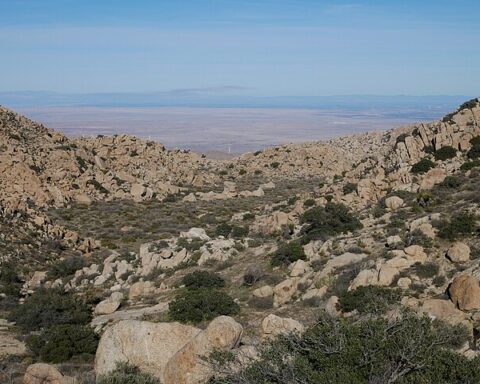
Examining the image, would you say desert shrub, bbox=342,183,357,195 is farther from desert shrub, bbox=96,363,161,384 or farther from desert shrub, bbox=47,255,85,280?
desert shrub, bbox=96,363,161,384

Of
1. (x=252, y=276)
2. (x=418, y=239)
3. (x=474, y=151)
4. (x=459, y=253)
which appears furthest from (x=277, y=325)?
(x=474, y=151)

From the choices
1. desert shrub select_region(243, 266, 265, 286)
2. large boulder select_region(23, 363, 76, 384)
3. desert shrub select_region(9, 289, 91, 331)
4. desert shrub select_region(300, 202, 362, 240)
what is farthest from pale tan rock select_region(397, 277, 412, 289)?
desert shrub select_region(9, 289, 91, 331)

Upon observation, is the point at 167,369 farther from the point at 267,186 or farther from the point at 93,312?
the point at 267,186

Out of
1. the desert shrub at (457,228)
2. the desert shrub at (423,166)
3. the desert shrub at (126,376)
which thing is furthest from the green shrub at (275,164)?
the desert shrub at (126,376)

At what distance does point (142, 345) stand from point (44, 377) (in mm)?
2230

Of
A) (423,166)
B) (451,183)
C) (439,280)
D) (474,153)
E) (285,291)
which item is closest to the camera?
(439,280)

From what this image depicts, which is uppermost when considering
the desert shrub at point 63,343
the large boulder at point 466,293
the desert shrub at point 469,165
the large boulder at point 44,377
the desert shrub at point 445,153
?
the desert shrub at point 445,153

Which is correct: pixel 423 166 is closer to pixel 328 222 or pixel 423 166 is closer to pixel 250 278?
pixel 328 222

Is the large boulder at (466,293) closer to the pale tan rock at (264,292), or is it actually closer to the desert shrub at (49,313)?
the pale tan rock at (264,292)

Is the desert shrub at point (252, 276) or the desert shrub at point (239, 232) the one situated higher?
the desert shrub at point (252, 276)

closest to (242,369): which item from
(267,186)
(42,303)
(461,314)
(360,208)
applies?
(461,314)

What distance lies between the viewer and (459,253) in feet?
51.1

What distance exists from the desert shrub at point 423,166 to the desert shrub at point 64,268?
19.5 m

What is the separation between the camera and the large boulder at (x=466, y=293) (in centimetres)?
1238
